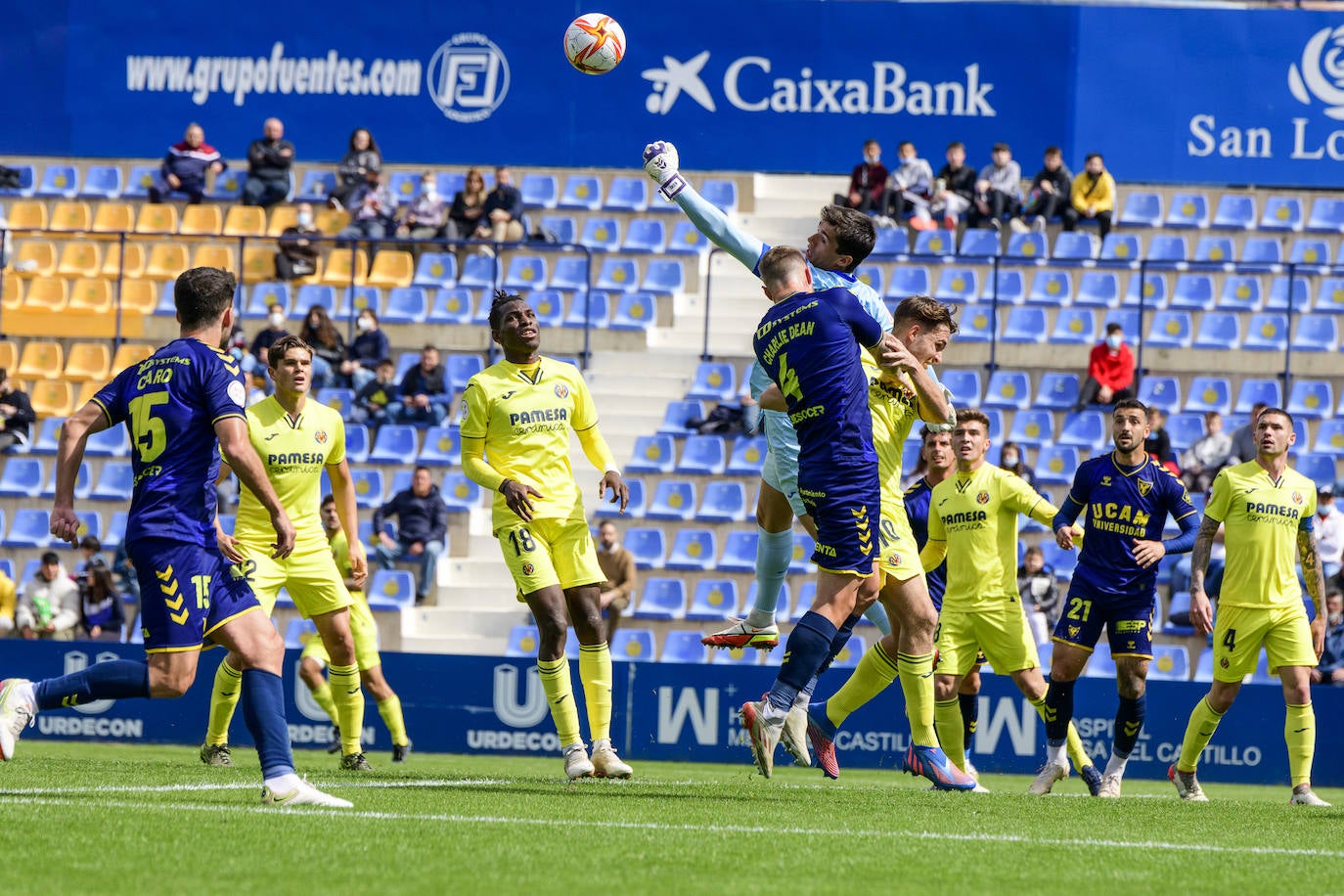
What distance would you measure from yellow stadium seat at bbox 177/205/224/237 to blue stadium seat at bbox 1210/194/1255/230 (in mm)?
13494

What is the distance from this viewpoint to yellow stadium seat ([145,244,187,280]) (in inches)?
922

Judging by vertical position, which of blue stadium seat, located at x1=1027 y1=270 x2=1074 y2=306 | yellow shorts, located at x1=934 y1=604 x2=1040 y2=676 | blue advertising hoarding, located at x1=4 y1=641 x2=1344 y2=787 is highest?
blue stadium seat, located at x1=1027 y1=270 x2=1074 y2=306

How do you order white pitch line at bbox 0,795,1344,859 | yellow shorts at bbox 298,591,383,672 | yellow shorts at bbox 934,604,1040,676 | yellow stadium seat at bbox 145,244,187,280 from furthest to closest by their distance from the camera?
yellow stadium seat at bbox 145,244,187,280 < yellow shorts at bbox 298,591,383,672 < yellow shorts at bbox 934,604,1040,676 < white pitch line at bbox 0,795,1344,859

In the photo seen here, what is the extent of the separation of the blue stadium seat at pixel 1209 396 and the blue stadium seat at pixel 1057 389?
130 cm

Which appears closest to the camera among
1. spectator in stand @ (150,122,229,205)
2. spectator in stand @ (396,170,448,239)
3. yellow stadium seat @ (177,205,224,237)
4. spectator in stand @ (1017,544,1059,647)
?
spectator in stand @ (1017,544,1059,647)

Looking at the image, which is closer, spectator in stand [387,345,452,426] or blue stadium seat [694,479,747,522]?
blue stadium seat [694,479,747,522]

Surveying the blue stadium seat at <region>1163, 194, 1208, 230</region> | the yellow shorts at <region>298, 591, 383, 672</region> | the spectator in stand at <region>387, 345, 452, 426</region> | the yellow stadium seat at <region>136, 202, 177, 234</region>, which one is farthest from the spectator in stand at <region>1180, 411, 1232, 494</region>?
the yellow stadium seat at <region>136, 202, 177, 234</region>

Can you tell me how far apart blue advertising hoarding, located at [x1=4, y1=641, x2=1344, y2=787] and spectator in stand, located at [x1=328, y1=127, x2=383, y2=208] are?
30.5 feet

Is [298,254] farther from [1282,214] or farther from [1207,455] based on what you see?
[1282,214]

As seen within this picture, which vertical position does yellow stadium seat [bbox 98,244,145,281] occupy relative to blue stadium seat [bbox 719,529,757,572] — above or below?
above

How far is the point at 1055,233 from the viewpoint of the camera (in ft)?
74.8

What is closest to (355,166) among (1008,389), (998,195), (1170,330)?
(998,195)

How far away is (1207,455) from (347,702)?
1074cm

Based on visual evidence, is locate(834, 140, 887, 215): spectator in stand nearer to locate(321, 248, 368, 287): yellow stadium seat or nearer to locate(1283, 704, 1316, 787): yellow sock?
locate(321, 248, 368, 287): yellow stadium seat
